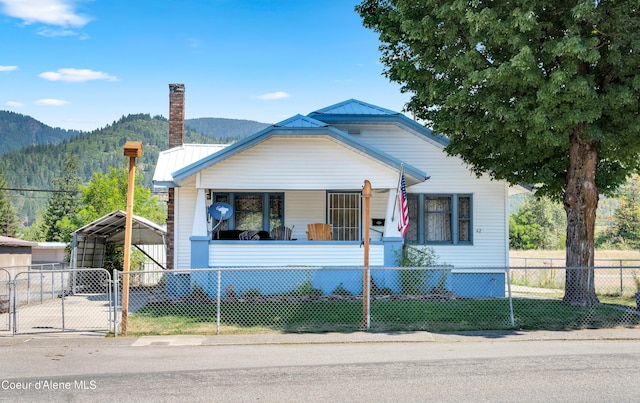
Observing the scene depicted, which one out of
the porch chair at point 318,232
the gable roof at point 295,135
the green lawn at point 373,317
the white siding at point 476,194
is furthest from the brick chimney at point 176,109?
the white siding at point 476,194

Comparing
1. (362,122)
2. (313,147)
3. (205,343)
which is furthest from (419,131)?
(205,343)

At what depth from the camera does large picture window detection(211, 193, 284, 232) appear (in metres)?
20.2

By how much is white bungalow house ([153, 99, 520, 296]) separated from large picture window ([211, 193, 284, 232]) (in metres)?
0.03

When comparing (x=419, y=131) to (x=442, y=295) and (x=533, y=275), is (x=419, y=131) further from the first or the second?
(x=533, y=275)

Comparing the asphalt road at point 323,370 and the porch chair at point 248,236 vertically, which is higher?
the porch chair at point 248,236

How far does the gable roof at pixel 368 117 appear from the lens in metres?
21.0

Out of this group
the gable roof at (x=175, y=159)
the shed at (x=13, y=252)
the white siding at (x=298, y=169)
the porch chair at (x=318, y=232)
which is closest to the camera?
the white siding at (x=298, y=169)

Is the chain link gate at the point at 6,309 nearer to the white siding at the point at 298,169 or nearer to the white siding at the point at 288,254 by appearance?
the white siding at the point at 288,254

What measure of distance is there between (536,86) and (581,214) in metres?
3.98

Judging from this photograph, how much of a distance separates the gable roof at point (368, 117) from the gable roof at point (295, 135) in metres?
2.76

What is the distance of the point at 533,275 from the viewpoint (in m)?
31.3

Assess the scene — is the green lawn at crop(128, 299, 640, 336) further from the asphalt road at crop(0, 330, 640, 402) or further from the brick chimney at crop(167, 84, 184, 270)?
the brick chimney at crop(167, 84, 184, 270)

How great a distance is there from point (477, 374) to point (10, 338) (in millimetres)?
8626

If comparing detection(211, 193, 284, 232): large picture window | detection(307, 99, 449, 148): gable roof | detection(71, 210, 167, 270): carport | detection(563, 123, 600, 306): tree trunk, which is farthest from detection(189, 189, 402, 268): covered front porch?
detection(563, 123, 600, 306): tree trunk
